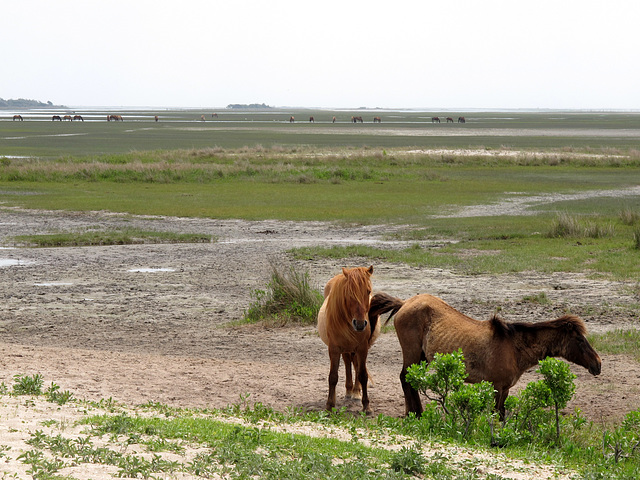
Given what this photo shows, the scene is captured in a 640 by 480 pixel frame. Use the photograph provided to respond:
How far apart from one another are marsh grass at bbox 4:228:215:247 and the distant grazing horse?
1387 centimetres

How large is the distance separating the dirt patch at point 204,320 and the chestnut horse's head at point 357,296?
1233mm

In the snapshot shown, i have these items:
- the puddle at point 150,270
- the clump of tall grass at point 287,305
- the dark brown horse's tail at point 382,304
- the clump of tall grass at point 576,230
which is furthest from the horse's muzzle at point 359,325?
the clump of tall grass at point 576,230

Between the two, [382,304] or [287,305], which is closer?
[382,304]

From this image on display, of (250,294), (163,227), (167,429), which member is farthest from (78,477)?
(163,227)

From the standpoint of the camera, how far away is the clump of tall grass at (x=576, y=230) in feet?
68.1

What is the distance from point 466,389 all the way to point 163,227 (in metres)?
18.7

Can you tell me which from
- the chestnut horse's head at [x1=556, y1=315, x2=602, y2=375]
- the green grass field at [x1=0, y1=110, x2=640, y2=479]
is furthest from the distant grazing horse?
the chestnut horse's head at [x1=556, y1=315, x2=602, y2=375]

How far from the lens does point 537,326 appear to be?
7504mm

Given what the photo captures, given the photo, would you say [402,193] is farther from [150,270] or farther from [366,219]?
[150,270]

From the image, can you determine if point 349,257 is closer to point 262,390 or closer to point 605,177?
point 262,390

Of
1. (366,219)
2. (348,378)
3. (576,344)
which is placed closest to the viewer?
(576,344)

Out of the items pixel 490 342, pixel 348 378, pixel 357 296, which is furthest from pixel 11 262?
pixel 490 342

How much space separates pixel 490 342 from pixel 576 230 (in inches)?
566

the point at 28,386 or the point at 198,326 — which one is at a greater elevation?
the point at 28,386
